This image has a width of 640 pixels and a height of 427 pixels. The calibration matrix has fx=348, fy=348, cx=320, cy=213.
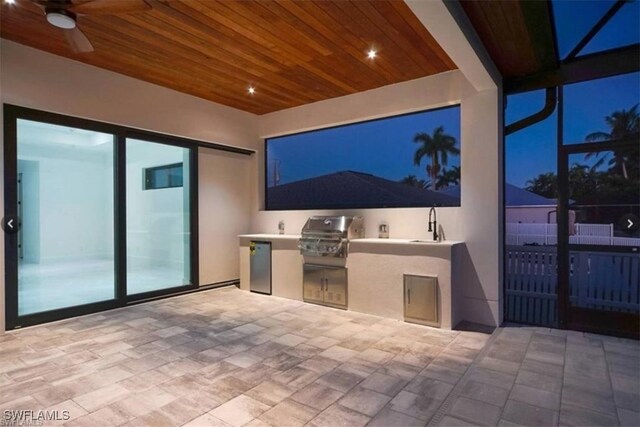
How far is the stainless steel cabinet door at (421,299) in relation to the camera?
3.77 m

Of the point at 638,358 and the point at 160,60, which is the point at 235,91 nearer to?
the point at 160,60

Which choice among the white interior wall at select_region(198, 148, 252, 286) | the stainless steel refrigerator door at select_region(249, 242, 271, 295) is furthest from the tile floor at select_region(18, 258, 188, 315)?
the stainless steel refrigerator door at select_region(249, 242, 271, 295)

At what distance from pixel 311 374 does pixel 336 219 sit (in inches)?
94.7

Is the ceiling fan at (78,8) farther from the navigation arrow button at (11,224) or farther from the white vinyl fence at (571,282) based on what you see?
the white vinyl fence at (571,282)

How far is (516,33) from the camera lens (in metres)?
2.99

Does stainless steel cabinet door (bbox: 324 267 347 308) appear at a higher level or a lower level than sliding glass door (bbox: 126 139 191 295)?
lower

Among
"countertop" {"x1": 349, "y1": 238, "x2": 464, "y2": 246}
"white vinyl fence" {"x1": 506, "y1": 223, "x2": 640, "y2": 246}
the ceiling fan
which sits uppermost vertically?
the ceiling fan

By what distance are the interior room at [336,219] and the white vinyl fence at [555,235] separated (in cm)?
2

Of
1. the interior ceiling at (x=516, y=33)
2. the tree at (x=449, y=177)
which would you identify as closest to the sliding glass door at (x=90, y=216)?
the tree at (x=449, y=177)

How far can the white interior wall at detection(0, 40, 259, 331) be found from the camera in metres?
3.62

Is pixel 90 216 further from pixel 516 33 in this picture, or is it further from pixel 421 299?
pixel 516 33

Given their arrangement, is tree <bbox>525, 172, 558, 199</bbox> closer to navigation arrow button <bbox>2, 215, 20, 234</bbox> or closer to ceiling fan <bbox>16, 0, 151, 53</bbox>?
ceiling fan <bbox>16, 0, 151, 53</bbox>

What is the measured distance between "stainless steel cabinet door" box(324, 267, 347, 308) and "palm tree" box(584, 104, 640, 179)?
304 centimetres

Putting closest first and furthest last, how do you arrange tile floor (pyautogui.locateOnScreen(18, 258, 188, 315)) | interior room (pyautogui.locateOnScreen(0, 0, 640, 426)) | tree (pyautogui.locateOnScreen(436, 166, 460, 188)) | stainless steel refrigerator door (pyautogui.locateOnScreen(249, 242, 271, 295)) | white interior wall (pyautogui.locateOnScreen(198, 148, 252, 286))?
interior room (pyautogui.locateOnScreen(0, 0, 640, 426)) → tile floor (pyautogui.locateOnScreen(18, 258, 188, 315)) → tree (pyautogui.locateOnScreen(436, 166, 460, 188)) → stainless steel refrigerator door (pyautogui.locateOnScreen(249, 242, 271, 295)) → white interior wall (pyautogui.locateOnScreen(198, 148, 252, 286))
